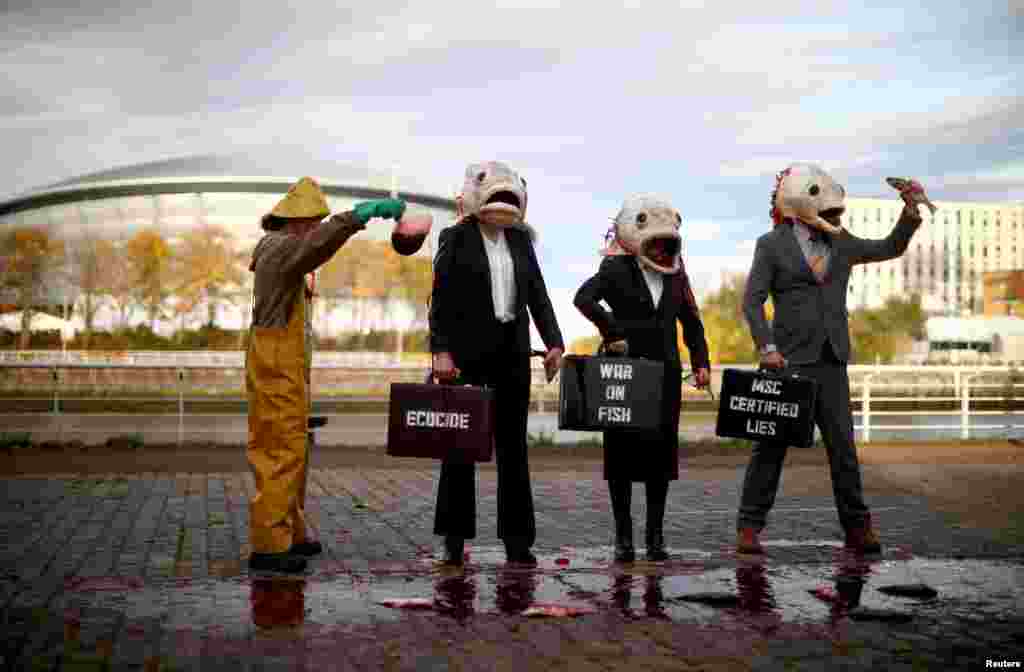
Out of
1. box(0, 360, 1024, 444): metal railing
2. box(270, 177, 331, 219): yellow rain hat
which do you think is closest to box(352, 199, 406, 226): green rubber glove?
box(270, 177, 331, 219): yellow rain hat

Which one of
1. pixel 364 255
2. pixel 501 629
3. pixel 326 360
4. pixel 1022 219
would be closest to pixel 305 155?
pixel 364 255

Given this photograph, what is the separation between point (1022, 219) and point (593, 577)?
627ft

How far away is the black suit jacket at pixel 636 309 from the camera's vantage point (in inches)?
289

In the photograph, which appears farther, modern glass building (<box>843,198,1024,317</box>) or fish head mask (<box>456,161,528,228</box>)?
modern glass building (<box>843,198,1024,317</box>)

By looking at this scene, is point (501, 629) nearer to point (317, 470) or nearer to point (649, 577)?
point (649, 577)

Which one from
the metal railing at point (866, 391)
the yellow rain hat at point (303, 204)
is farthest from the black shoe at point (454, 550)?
the metal railing at point (866, 391)

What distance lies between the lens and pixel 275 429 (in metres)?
6.51

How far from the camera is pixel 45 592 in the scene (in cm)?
583

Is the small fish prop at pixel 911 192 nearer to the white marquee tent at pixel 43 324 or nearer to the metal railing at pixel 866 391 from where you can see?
the metal railing at pixel 866 391

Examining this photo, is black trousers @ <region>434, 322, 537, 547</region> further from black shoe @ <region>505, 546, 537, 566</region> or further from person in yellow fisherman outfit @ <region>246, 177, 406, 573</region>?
person in yellow fisherman outfit @ <region>246, 177, 406, 573</region>

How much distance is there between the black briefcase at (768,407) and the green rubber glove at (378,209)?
6.82ft

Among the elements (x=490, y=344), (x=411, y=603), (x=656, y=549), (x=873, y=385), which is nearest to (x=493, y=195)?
(x=490, y=344)

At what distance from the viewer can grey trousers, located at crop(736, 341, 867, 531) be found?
7.39 metres

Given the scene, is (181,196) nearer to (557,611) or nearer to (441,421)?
(441,421)
